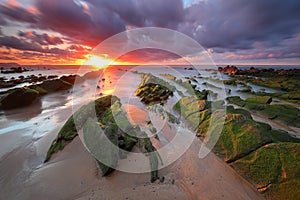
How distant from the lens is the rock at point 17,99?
11.0 meters

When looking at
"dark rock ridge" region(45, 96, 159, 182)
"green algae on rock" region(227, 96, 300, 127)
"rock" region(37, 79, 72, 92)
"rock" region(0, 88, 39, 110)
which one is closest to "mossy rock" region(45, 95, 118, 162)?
"dark rock ridge" region(45, 96, 159, 182)

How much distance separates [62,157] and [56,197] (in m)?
1.62

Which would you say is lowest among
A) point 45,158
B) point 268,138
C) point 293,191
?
point 45,158

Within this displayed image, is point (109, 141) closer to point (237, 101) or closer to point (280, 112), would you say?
point (280, 112)

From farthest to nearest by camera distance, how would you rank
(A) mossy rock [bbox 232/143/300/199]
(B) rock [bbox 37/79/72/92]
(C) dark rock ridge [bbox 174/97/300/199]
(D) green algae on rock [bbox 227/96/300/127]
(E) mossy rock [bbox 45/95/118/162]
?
(B) rock [bbox 37/79/72/92]
(D) green algae on rock [bbox 227/96/300/127]
(E) mossy rock [bbox 45/95/118/162]
(C) dark rock ridge [bbox 174/97/300/199]
(A) mossy rock [bbox 232/143/300/199]

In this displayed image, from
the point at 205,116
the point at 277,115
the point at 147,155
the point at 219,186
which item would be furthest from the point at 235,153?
the point at 277,115

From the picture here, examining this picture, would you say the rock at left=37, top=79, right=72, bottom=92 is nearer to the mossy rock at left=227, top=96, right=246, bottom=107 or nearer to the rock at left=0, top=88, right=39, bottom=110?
the rock at left=0, top=88, right=39, bottom=110

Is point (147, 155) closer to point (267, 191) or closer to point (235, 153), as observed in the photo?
point (235, 153)

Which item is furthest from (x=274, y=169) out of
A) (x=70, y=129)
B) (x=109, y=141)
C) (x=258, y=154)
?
(x=70, y=129)

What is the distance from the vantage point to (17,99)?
11688 millimetres

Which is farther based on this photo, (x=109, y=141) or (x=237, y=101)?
(x=237, y=101)

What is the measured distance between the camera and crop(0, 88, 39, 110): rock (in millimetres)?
11039

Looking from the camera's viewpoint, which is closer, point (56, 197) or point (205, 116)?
point (56, 197)

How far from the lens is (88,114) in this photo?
635 centimetres
